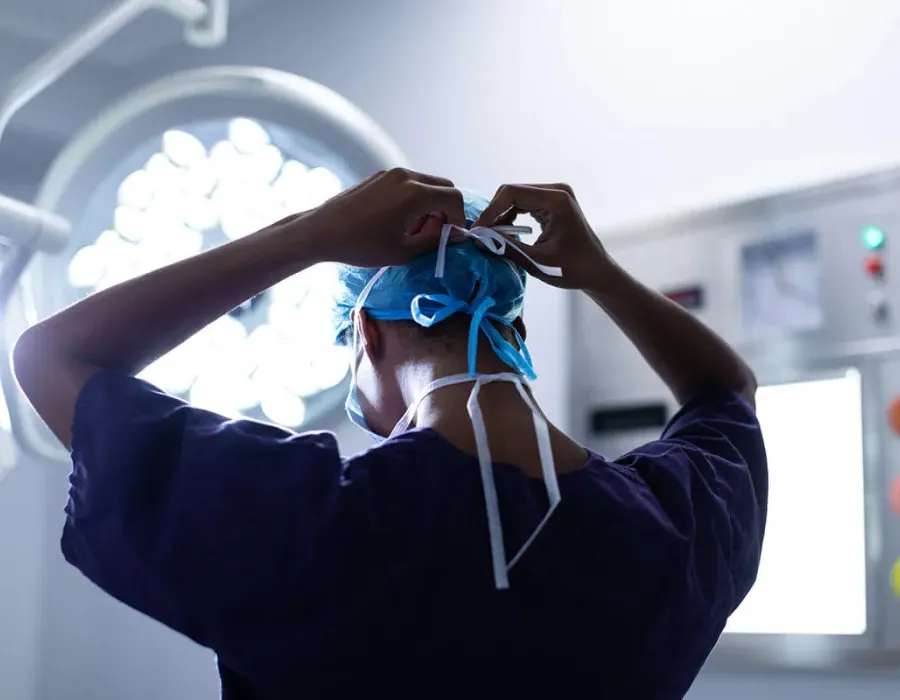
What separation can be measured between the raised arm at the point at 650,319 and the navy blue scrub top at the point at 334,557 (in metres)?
0.26

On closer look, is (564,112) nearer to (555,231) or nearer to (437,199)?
(555,231)

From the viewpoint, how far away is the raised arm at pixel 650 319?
112cm

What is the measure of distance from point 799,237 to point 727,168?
20 cm

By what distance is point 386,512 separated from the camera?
0.89 metres

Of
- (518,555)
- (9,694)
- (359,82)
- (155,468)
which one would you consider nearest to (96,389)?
(155,468)

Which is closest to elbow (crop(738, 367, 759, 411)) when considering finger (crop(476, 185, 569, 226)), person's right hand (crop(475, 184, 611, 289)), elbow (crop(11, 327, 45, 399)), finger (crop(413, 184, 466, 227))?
person's right hand (crop(475, 184, 611, 289))

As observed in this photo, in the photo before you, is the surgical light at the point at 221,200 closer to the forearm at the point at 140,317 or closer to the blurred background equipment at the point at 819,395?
the forearm at the point at 140,317

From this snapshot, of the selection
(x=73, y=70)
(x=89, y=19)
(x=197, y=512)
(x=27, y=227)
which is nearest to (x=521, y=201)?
(x=197, y=512)

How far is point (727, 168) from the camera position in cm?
197

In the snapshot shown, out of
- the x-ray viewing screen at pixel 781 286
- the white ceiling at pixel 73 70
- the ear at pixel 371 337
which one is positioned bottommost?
the ear at pixel 371 337

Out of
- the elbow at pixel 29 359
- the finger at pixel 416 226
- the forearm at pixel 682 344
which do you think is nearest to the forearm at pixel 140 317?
the elbow at pixel 29 359

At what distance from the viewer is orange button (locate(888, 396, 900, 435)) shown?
5.58 feet

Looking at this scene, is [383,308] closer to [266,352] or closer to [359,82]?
[266,352]

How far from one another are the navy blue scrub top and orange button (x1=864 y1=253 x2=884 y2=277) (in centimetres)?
97
